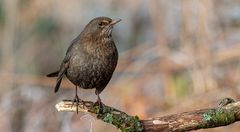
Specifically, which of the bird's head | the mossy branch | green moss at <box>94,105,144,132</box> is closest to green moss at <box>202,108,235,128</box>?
the mossy branch

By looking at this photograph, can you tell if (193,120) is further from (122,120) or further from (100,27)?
(100,27)

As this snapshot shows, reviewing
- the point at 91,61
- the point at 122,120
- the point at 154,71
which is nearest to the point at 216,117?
the point at 122,120

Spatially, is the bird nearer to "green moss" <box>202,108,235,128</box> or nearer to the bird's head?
the bird's head

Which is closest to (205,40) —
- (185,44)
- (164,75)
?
(185,44)

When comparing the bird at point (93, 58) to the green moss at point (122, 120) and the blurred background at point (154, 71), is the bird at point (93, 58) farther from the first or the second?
the blurred background at point (154, 71)

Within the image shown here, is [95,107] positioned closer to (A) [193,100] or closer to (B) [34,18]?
(A) [193,100]

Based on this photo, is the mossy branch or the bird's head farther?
the bird's head
